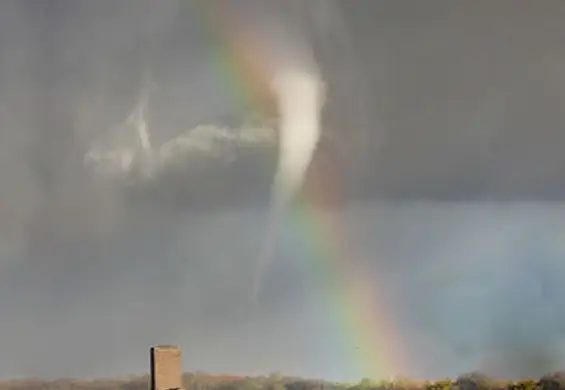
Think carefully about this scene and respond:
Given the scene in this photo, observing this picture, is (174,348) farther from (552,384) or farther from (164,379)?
(552,384)

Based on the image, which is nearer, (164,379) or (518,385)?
(164,379)

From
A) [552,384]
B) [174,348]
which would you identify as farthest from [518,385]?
[174,348]

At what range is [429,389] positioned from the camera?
85312 mm

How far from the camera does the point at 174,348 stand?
134 feet

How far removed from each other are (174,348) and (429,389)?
47.8 m

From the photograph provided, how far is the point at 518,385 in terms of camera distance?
8275 cm

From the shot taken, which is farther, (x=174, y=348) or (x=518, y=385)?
(x=518, y=385)

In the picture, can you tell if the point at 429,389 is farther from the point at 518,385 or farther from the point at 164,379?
the point at 164,379

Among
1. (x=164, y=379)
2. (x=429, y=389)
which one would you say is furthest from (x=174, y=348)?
(x=429, y=389)

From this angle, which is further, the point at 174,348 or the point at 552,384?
the point at 552,384

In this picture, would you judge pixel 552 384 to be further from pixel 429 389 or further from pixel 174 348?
pixel 174 348

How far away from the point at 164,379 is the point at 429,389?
158 feet

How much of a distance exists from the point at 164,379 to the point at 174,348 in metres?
1.21

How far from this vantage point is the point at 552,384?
82938 mm
